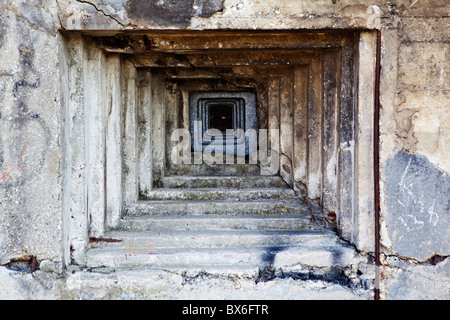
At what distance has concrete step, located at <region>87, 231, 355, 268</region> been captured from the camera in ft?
6.58

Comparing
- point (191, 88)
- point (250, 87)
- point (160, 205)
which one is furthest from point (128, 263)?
point (250, 87)

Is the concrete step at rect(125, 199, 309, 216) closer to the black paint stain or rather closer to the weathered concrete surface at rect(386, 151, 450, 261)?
the weathered concrete surface at rect(386, 151, 450, 261)

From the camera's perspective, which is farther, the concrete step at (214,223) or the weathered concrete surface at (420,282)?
the concrete step at (214,223)

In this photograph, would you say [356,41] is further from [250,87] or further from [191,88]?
[191,88]

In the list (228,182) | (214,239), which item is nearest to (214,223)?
(214,239)

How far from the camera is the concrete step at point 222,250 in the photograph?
201 centimetres

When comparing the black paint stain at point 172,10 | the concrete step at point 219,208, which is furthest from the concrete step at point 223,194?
the black paint stain at point 172,10

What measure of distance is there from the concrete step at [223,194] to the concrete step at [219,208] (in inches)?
3.1

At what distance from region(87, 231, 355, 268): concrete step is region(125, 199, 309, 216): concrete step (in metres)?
0.21

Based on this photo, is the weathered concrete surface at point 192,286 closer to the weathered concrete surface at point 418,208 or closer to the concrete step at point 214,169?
the weathered concrete surface at point 418,208

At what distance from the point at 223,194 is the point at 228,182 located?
0.40ft

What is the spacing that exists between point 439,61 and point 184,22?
1.41 m

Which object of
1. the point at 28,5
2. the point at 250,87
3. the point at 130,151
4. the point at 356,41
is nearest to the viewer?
the point at 28,5

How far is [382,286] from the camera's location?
1.94m
